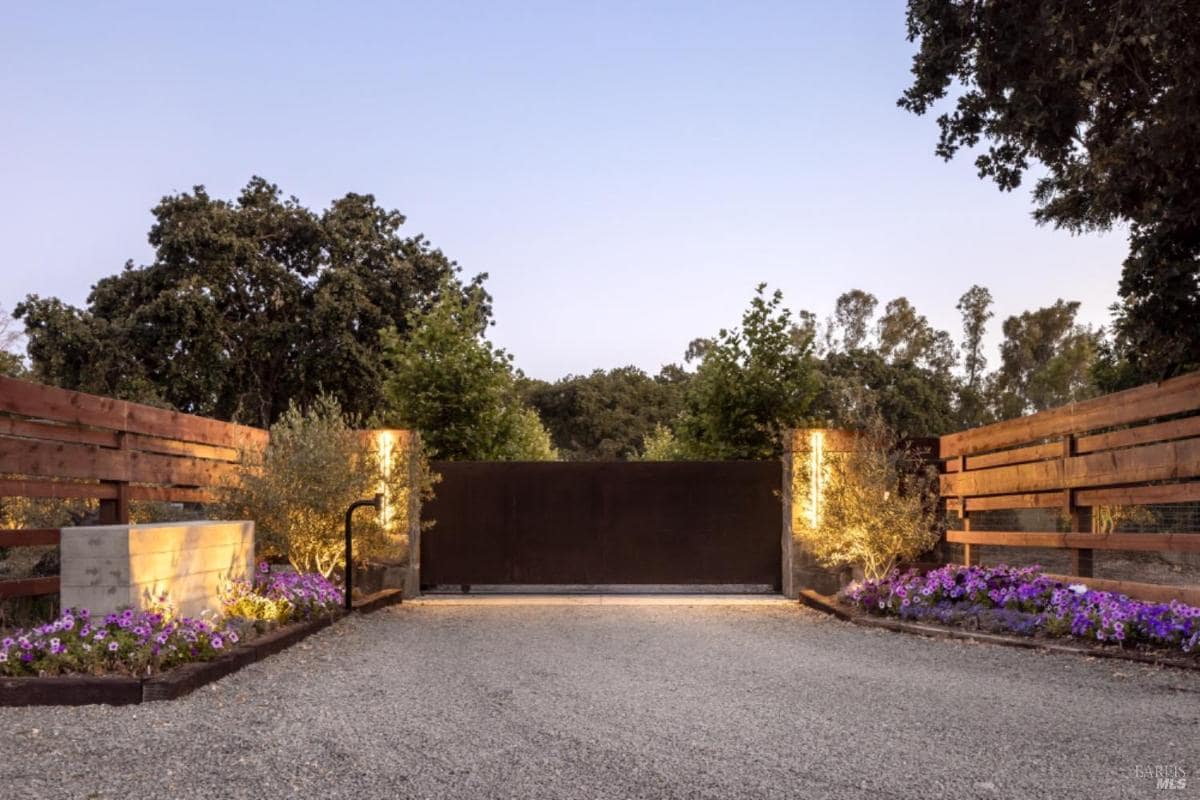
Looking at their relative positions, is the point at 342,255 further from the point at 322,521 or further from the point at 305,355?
the point at 322,521

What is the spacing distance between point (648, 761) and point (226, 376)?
23020 mm

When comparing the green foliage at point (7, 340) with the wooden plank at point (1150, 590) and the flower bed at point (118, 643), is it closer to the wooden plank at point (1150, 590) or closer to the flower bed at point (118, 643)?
the flower bed at point (118, 643)

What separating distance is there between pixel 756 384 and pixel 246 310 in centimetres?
1561

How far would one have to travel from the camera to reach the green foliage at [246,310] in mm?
24203

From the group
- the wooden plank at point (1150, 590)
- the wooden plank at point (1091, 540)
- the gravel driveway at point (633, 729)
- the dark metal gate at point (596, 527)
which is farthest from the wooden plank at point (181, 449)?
the wooden plank at point (1150, 590)

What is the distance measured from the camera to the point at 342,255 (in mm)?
27047

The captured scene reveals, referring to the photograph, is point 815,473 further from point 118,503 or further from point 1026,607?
point 118,503

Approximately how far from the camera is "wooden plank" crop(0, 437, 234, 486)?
781cm

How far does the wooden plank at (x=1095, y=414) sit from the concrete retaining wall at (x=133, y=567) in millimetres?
7867

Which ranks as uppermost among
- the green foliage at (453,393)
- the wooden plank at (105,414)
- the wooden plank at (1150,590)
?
A: the green foliage at (453,393)

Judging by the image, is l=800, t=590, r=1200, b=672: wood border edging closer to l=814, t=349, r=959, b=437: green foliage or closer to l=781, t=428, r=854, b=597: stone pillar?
l=781, t=428, r=854, b=597: stone pillar

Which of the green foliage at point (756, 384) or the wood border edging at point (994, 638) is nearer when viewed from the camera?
the wood border edging at point (994, 638)

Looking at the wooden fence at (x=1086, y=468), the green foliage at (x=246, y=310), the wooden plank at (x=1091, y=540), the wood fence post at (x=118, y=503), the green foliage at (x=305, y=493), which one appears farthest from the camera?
the green foliage at (x=246, y=310)

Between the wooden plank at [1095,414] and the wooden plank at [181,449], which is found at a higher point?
the wooden plank at [1095,414]
